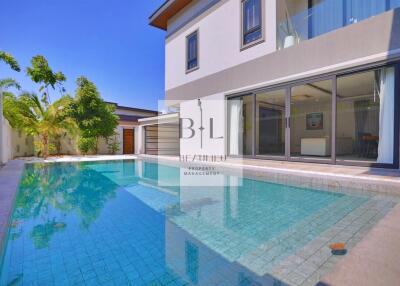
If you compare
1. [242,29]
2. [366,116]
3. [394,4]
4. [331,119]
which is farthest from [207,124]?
[394,4]

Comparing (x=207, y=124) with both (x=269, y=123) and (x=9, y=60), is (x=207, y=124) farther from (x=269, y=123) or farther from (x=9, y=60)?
(x=9, y=60)

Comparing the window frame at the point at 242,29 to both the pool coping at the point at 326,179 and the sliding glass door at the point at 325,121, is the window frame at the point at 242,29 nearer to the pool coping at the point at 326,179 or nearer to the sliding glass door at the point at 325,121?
the sliding glass door at the point at 325,121

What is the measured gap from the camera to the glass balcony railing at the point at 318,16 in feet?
23.7

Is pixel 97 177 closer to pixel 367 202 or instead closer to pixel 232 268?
pixel 232 268

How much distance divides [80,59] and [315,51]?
17.0 m

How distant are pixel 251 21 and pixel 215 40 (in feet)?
7.23

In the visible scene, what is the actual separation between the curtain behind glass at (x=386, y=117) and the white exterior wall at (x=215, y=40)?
4.00 m

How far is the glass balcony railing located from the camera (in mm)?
7211

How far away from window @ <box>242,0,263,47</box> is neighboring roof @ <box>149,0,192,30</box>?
449 centimetres

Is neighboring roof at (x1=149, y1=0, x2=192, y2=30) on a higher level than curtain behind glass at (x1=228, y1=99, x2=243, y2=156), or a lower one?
higher

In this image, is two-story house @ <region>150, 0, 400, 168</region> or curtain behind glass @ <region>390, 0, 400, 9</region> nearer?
curtain behind glass @ <region>390, 0, 400, 9</region>

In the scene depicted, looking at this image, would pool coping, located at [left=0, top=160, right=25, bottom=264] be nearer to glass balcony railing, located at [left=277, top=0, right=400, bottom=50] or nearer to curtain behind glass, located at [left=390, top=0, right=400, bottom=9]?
glass balcony railing, located at [left=277, top=0, right=400, bottom=50]

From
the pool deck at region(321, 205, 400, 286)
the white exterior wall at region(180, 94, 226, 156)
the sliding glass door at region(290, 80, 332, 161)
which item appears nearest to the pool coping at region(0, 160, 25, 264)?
the pool deck at region(321, 205, 400, 286)

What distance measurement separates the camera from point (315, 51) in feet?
26.7
